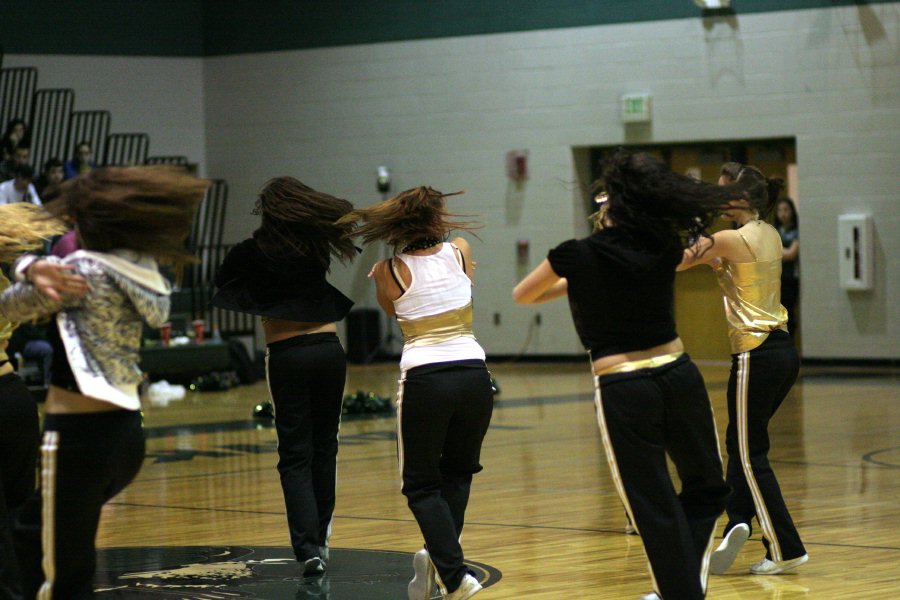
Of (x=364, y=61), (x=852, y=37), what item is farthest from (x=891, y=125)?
(x=364, y=61)

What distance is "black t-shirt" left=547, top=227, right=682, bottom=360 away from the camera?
416 cm

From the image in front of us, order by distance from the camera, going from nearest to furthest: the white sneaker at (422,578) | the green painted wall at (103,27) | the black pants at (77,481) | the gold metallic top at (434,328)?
the black pants at (77,481) < the gold metallic top at (434,328) < the white sneaker at (422,578) < the green painted wall at (103,27)

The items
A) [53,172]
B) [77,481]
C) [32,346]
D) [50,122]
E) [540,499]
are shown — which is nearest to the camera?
[77,481]

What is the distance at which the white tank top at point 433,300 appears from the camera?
4938 millimetres

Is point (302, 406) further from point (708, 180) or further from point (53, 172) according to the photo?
point (708, 180)

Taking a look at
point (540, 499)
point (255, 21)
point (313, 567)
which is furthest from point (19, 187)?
point (313, 567)

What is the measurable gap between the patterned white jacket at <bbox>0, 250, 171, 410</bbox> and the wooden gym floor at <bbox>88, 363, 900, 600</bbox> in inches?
68.9

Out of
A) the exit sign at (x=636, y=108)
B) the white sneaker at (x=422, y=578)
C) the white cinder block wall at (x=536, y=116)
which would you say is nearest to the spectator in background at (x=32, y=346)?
the white cinder block wall at (x=536, y=116)

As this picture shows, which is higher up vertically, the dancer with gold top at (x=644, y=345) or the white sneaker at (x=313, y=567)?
the dancer with gold top at (x=644, y=345)

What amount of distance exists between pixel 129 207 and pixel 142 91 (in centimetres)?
1566

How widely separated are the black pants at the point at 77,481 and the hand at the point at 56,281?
343mm

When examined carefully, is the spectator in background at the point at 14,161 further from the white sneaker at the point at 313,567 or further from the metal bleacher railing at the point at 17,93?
the white sneaker at the point at 313,567

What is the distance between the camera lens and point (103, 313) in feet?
12.6

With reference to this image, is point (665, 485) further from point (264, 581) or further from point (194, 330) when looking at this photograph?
point (194, 330)
